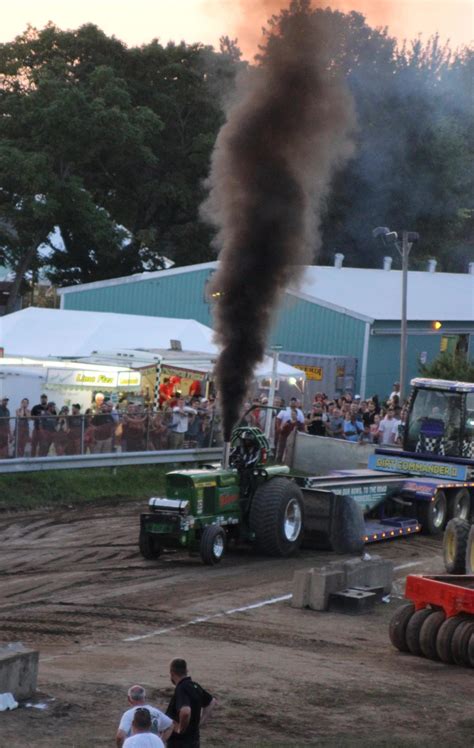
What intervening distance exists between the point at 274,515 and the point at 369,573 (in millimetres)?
2378

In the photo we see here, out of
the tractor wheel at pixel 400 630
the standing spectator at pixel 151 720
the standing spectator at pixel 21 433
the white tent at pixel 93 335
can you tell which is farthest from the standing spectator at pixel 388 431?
the standing spectator at pixel 151 720

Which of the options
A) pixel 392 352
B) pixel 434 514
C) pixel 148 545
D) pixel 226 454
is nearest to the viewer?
pixel 148 545

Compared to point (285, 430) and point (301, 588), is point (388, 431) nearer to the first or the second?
point (285, 430)

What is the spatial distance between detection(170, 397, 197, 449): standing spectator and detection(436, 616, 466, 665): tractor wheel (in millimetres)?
Answer: 13395

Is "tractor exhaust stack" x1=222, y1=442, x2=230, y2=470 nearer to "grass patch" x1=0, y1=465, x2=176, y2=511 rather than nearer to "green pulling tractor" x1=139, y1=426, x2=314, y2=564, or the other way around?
"green pulling tractor" x1=139, y1=426, x2=314, y2=564

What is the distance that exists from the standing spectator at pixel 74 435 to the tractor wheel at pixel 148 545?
595 cm

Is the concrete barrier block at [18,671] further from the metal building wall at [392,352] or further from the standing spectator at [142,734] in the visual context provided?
the metal building wall at [392,352]

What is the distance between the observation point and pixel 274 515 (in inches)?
734

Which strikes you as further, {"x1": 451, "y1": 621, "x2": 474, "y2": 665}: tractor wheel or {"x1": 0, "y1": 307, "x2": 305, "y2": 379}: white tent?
{"x1": 0, "y1": 307, "x2": 305, "y2": 379}: white tent

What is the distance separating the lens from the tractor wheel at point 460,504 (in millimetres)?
22078

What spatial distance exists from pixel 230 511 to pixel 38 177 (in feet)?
105

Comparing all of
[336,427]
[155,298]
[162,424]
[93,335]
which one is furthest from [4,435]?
[155,298]

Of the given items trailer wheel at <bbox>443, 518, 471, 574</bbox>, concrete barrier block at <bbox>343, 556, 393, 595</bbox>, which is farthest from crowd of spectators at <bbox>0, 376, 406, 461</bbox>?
concrete barrier block at <bbox>343, 556, 393, 595</bbox>

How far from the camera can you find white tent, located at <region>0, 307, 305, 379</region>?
107ft
